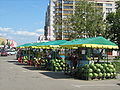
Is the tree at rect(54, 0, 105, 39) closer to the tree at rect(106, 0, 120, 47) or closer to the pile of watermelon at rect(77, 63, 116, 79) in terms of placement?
the tree at rect(106, 0, 120, 47)

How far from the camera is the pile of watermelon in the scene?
46.4 ft

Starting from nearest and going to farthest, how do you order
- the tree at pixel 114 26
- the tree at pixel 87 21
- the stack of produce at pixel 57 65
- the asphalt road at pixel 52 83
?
the asphalt road at pixel 52 83, the stack of produce at pixel 57 65, the tree at pixel 114 26, the tree at pixel 87 21

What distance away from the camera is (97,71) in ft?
47.0

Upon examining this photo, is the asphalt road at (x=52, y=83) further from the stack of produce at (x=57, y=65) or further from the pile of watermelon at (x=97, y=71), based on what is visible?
the stack of produce at (x=57, y=65)

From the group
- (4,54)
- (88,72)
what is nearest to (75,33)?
(88,72)

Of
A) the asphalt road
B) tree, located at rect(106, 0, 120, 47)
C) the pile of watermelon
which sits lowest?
the asphalt road

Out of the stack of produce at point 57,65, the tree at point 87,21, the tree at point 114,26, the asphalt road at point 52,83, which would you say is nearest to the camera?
the asphalt road at point 52,83

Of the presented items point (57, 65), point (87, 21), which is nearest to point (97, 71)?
point (57, 65)

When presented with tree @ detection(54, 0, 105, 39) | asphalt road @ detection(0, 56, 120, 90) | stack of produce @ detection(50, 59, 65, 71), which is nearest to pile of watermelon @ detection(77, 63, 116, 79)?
asphalt road @ detection(0, 56, 120, 90)

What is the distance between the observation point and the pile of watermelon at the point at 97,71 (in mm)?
14148

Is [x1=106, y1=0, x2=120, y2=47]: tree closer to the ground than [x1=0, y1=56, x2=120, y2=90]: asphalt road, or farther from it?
farther from it

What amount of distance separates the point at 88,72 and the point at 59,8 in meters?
90.1

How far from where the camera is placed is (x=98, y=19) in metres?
31.7

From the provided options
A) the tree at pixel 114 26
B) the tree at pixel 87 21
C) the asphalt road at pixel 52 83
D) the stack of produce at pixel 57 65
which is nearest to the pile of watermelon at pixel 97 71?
the asphalt road at pixel 52 83
